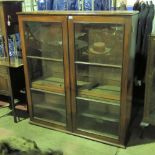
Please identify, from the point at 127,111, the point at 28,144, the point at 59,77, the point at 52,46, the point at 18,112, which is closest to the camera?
the point at 28,144

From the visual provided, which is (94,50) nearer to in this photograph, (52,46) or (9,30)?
(52,46)

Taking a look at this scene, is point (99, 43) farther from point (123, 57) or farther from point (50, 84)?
point (50, 84)

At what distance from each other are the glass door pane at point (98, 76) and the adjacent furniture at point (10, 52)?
A: 77 centimetres

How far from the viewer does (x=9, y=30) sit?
2670 millimetres

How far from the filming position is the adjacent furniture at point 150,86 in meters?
2.21

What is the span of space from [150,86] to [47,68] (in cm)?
117

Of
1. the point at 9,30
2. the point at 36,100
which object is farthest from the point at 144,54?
the point at 9,30

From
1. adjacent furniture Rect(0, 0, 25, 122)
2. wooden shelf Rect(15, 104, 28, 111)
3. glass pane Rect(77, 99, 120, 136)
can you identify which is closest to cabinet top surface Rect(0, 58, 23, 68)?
adjacent furniture Rect(0, 0, 25, 122)

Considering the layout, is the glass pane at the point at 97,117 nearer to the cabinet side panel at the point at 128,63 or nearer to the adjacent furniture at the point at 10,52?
the cabinet side panel at the point at 128,63

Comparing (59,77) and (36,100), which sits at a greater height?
(59,77)

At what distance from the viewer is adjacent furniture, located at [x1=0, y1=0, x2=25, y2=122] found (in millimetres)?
2608

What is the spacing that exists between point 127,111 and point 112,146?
1.30 ft


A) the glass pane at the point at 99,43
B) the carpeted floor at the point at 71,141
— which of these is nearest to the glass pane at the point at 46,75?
the glass pane at the point at 99,43

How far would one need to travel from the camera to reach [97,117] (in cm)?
253
